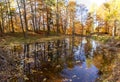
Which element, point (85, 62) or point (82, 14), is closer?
point (85, 62)

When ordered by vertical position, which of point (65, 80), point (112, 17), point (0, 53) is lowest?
point (65, 80)

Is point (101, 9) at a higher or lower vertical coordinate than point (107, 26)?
higher

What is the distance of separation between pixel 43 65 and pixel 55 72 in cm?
229

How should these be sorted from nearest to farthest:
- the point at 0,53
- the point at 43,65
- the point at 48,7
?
the point at 0,53 < the point at 43,65 < the point at 48,7

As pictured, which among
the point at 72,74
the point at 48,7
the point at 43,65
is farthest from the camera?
the point at 48,7

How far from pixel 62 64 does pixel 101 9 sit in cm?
6089

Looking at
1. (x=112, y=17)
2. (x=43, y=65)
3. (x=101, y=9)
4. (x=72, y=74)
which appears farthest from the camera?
(x=101, y=9)

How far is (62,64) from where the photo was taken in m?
20.5

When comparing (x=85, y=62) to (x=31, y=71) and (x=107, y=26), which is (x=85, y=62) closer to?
(x=31, y=71)

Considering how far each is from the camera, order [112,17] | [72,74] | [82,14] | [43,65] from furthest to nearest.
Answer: [82,14] < [112,17] < [43,65] < [72,74]

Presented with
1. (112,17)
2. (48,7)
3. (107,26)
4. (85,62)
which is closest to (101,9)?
(107,26)

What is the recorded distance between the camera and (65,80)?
50.6 ft

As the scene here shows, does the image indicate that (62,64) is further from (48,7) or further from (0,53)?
(48,7)

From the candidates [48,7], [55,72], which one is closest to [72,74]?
[55,72]
